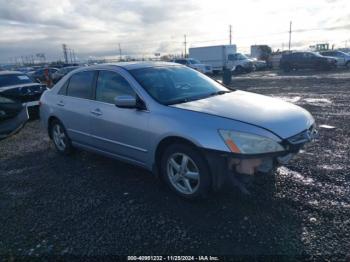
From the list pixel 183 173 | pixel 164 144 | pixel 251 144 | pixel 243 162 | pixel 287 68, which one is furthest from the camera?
pixel 287 68

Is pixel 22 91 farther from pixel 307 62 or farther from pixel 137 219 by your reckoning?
pixel 307 62

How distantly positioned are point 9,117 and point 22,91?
96.8 inches

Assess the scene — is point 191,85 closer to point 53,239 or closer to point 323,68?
Result: point 53,239

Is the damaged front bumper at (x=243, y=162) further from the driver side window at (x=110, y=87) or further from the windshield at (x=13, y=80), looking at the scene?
the windshield at (x=13, y=80)

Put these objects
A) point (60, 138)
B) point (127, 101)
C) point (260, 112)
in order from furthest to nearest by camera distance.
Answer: point (60, 138)
point (127, 101)
point (260, 112)

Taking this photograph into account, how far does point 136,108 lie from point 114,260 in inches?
76.3

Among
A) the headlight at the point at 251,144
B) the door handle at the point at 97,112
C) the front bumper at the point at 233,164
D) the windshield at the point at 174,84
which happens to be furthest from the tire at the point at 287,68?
the headlight at the point at 251,144

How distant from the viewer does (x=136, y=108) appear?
4117mm

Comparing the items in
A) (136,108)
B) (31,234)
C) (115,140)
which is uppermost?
(136,108)

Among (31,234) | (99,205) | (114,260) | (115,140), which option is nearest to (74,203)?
(99,205)

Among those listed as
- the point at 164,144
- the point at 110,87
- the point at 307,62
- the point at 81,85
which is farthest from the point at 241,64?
the point at 164,144

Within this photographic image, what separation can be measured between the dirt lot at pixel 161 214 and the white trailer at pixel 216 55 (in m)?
29.4

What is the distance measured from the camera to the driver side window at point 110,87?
14.5 feet

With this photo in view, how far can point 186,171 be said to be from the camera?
147 inches
